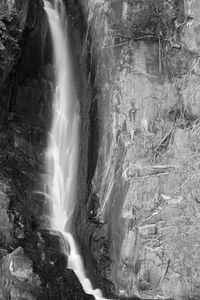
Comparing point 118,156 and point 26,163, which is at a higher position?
point 26,163

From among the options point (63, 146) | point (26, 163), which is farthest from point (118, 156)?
point (26, 163)

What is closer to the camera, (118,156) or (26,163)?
(118,156)

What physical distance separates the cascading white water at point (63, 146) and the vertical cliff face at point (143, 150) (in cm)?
54

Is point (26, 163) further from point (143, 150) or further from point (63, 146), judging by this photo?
point (143, 150)

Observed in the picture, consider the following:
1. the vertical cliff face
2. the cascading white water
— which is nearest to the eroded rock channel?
the vertical cliff face

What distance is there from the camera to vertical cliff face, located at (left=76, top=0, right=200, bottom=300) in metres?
13.4

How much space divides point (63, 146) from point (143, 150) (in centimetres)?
345

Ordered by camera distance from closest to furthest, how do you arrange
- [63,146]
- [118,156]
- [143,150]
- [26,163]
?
[143,150]
[118,156]
[26,163]
[63,146]

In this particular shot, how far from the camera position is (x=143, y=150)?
47.7ft

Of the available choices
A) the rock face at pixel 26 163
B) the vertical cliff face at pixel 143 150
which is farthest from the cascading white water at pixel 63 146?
the vertical cliff face at pixel 143 150

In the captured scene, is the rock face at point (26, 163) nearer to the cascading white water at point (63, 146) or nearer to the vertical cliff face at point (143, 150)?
the cascading white water at point (63, 146)

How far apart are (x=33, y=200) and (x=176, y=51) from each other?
6.35 metres

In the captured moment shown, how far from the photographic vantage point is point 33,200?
15.1 m

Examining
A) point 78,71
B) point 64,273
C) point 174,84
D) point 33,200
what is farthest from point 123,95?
point 64,273
